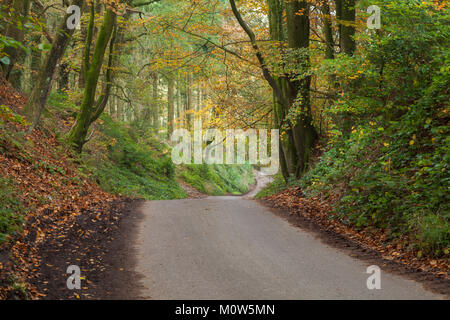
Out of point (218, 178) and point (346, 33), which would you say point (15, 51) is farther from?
point (218, 178)

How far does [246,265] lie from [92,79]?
11232 mm

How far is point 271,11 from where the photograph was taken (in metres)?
16.8

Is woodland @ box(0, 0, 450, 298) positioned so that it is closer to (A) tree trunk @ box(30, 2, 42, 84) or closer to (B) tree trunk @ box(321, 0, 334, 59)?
(B) tree trunk @ box(321, 0, 334, 59)

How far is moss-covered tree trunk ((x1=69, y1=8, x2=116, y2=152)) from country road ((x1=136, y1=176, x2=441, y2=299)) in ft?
22.1

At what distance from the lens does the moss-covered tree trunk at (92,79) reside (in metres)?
15.0

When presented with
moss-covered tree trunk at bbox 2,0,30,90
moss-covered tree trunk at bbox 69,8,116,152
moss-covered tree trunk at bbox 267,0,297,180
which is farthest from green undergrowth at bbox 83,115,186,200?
moss-covered tree trunk at bbox 267,0,297,180

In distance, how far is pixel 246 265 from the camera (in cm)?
671

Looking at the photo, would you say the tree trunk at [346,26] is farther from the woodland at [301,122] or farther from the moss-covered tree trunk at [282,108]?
the moss-covered tree trunk at [282,108]

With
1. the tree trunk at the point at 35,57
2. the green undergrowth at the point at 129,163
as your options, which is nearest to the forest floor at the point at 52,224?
the green undergrowth at the point at 129,163

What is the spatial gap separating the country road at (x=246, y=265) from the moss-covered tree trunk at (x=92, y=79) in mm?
6722
